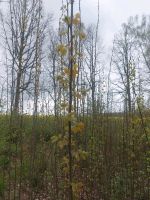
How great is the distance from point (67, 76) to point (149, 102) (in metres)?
4.68

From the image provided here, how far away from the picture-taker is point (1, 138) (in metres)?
8.82

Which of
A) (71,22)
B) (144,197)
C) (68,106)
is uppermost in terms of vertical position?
(71,22)

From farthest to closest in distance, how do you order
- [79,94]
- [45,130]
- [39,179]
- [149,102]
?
[45,130]
[149,102]
[39,179]
[79,94]

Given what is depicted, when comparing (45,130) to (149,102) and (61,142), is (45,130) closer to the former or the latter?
Answer: (149,102)

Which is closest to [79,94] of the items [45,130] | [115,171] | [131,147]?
[131,147]

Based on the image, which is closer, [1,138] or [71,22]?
[71,22]

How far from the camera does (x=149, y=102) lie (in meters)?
7.48

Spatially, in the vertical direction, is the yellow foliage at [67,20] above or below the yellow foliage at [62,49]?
above

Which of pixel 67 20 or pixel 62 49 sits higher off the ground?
pixel 67 20

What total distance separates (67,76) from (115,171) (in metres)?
4.17

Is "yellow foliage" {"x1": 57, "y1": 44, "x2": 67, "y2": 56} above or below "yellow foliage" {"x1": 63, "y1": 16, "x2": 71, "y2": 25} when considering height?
below

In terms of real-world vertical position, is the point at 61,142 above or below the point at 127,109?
below

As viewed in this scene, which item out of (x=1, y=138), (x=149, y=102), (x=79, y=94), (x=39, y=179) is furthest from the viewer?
(x=1, y=138)

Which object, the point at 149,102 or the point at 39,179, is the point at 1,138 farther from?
the point at 149,102
